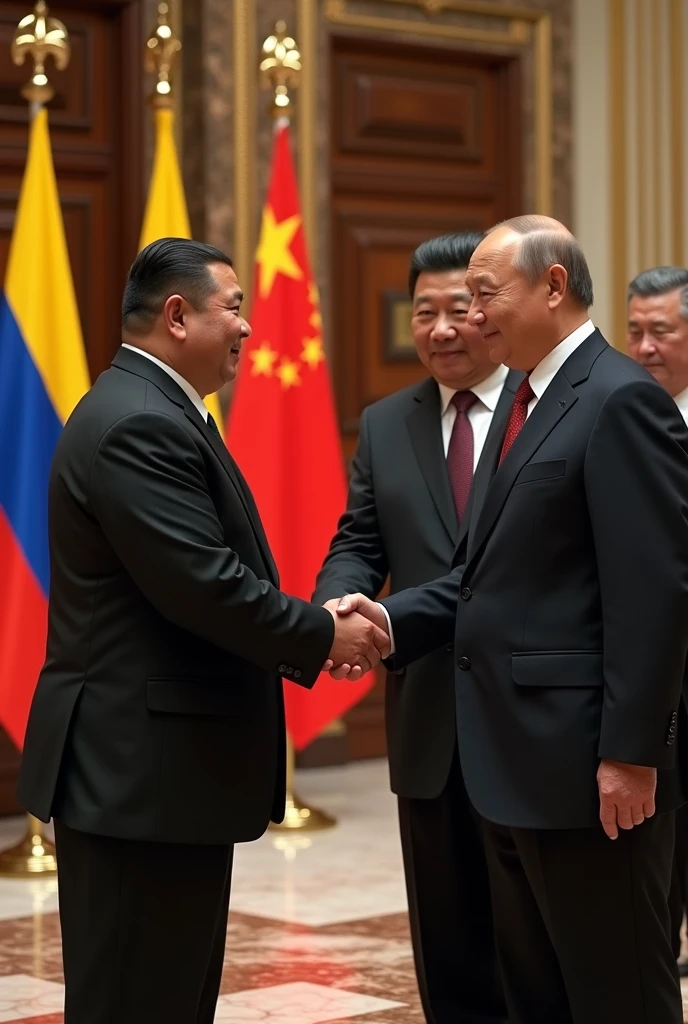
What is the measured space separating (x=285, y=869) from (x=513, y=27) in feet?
13.0

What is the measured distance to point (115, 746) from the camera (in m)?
2.73

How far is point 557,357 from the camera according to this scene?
2.83 metres

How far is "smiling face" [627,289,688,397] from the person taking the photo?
3934mm

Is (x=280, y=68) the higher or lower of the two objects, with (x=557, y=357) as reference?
higher

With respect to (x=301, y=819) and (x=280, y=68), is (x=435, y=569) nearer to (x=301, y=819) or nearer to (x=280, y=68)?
(x=301, y=819)

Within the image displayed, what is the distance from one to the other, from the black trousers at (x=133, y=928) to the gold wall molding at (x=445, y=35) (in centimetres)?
433

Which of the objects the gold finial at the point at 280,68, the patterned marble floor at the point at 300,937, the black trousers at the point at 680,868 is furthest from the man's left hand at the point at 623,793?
the gold finial at the point at 280,68

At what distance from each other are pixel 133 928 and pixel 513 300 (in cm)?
119

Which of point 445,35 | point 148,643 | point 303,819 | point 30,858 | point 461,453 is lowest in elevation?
point 303,819

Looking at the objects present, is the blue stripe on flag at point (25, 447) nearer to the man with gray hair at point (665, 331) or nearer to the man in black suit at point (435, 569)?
the man in black suit at point (435, 569)

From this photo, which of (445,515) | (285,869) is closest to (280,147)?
(285,869)

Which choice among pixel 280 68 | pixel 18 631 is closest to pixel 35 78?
pixel 280 68

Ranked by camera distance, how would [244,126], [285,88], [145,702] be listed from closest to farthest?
[145,702] < [285,88] < [244,126]

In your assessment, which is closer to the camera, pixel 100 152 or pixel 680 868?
pixel 680 868
